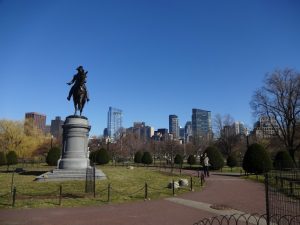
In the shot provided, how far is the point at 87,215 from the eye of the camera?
483 inches

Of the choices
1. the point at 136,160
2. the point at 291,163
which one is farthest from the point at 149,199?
the point at 136,160

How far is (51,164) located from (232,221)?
123 feet

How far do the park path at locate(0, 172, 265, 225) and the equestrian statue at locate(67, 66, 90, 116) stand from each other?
1502 centimetres

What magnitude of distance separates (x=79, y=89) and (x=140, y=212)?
17.6 m

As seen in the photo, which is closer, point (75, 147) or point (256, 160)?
point (75, 147)

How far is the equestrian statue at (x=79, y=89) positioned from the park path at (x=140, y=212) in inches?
591

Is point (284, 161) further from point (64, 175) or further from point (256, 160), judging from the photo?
point (64, 175)

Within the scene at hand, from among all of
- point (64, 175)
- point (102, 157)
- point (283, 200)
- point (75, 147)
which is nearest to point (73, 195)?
point (64, 175)

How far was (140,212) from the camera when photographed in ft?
42.3

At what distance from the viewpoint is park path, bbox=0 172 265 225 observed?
36.8ft

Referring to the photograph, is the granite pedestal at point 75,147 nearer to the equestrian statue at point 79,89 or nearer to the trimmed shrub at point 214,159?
the equestrian statue at point 79,89

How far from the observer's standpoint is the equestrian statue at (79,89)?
1114 inches

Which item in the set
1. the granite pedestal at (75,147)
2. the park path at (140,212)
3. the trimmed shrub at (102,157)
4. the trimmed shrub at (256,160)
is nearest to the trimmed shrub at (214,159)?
the trimmed shrub at (256,160)

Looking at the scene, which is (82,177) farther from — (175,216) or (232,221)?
(232,221)
